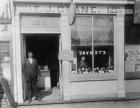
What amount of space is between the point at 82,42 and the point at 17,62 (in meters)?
2.68

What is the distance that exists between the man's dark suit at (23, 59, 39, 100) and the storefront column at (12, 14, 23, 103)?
0.25 metres

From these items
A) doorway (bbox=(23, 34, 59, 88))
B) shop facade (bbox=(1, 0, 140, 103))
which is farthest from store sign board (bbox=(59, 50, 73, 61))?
doorway (bbox=(23, 34, 59, 88))

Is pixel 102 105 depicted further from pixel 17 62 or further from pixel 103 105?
pixel 17 62

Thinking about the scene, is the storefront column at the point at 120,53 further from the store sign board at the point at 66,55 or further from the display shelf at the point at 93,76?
the store sign board at the point at 66,55

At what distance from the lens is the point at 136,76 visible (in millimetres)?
9523

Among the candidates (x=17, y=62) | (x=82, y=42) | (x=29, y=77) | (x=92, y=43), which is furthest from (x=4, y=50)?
(x=92, y=43)

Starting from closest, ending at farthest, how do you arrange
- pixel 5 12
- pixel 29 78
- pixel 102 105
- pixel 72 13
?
pixel 72 13 → pixel 5 12 → pixel 102 105 → pixel 29 78

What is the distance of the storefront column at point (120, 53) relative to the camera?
918 centimetres

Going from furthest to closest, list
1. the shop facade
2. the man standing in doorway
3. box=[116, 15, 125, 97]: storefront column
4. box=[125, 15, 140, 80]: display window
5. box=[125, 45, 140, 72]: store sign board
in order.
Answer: box=[125, 45, 140, 72]: store sign board < box=[125, 15, 140, 80]: display window < box=[116, 15, 125, 97]: storefront column < the man standing in doorway < the shop facade

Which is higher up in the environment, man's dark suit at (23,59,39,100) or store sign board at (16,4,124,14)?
store sign board at (16,4,124,14)

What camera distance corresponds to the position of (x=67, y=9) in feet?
28.7

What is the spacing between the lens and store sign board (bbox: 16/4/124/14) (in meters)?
8.51

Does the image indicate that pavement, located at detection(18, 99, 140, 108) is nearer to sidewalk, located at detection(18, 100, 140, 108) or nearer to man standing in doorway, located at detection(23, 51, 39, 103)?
sidewalk, located at detection(18, 100, 140, 108)

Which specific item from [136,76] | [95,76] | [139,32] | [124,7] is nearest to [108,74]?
[95,76]
